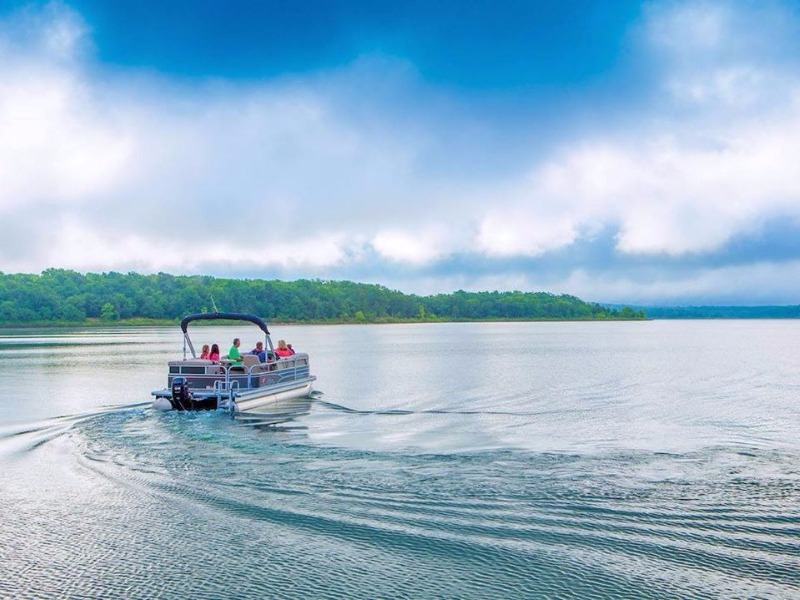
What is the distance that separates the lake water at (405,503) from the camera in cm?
866

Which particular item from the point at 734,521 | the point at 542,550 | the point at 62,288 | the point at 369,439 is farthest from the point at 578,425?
the point at 62,288

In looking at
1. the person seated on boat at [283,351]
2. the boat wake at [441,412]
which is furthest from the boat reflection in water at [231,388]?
the boat wake at [441,412]

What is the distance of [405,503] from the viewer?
469 inches

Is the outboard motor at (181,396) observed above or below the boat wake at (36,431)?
above

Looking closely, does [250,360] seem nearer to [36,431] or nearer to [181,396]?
[181,396]

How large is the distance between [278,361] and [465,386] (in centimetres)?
1031

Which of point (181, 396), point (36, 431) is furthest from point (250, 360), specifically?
point (36, 431)

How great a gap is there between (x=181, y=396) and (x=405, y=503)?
13.4 meters

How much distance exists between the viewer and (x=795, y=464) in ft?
49.8

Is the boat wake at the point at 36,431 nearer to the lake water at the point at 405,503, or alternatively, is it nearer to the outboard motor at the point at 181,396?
the lake water at the point at 405,503

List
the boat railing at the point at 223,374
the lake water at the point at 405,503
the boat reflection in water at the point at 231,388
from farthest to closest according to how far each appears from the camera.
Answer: the boat railing at the point at 223,374, the boat reflection in water at the point at 231,388, the lake water at the point at 405,503

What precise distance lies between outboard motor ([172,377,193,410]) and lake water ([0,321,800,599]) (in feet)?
1.41

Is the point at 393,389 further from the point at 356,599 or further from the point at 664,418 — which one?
the point at 356,599

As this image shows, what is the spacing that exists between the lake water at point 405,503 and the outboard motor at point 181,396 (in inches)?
16.9
